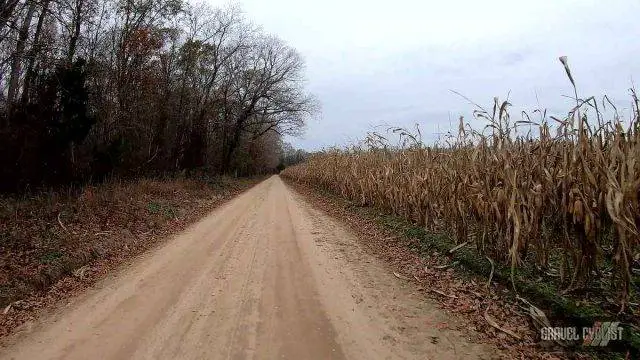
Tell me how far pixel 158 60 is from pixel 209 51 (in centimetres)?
828

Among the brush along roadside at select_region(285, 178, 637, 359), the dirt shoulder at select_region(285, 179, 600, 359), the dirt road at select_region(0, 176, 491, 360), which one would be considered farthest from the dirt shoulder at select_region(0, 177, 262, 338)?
the brush along roadside at select_region(285, 178, 637, 359)

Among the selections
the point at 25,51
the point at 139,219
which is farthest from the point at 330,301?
the point at 25,51

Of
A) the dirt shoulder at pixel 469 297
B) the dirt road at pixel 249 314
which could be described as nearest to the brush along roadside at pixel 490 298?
the dirt shoulder at pixel 469 297

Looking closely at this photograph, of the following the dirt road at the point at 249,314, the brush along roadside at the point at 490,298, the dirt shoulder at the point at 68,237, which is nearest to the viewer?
the brush along roadside at the point at 490,298

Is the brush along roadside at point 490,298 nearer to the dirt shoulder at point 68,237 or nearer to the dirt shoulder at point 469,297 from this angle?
the dirt shoulder at point 469,297

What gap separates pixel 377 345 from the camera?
3996 millimetres

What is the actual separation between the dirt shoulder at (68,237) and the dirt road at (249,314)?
0.62 meters

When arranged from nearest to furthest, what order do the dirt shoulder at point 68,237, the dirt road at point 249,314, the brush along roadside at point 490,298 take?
the brush along roadside at point 490,298
the dirt road at point 249,314
the dirt shoulder at point 68,237

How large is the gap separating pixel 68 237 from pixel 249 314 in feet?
19.2

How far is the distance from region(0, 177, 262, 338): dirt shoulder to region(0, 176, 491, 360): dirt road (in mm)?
622

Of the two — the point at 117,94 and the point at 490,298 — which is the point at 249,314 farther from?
the point at 117,94

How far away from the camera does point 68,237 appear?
8.64 meters

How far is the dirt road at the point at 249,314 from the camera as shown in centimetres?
396

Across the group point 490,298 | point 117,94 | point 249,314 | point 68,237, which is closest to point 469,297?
point 490,298
